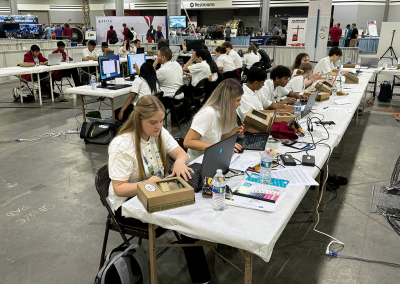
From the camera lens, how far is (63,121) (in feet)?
19.0

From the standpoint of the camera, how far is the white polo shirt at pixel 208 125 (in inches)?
96.2

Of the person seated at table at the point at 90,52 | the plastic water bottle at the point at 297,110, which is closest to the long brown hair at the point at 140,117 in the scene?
the plastic water bottle at the point at 297,110

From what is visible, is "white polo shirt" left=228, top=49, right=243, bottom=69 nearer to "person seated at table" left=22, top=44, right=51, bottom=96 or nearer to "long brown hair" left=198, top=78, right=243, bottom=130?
"person seated at table" left=22, top=44, right=51, bottom=96

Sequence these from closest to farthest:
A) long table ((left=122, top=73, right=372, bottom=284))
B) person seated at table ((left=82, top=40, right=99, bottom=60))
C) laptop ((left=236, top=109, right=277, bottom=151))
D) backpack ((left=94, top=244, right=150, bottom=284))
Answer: long table ((left=122, top=73, right=372, bottom=284)), backpack ((left=94, top=244, right=150, bottom=284)), laptop ((left=236, top=109, right=277, bottom=151)), person seated at table ((left=82, top=40, right=99, bottom=60))

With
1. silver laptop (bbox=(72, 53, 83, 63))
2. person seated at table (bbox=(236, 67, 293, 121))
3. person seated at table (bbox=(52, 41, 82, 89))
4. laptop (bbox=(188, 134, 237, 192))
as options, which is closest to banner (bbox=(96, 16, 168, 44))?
silver laptop (bbox=(72, 53, 83, 63))

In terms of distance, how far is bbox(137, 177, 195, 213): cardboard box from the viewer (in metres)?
1.63

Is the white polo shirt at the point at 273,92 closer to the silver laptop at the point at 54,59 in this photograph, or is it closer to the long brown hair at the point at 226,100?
the long brown hair at the point at 226,100

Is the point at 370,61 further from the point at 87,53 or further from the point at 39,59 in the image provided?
the point at 39,59

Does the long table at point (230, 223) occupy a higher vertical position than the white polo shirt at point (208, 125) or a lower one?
lower

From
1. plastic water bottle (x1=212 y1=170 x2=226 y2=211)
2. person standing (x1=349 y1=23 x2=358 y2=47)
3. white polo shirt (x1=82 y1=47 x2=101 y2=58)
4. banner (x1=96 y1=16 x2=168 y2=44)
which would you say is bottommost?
plastic water bottle (x1=212 y1=170 x2=226 y2=211)

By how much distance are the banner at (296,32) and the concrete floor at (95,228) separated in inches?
315

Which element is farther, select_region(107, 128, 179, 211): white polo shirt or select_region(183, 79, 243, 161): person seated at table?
select_region(183, 79, 243, 161): person seated at table

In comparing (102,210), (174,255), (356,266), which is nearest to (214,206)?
(174,255)

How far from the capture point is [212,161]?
1.83 meters
